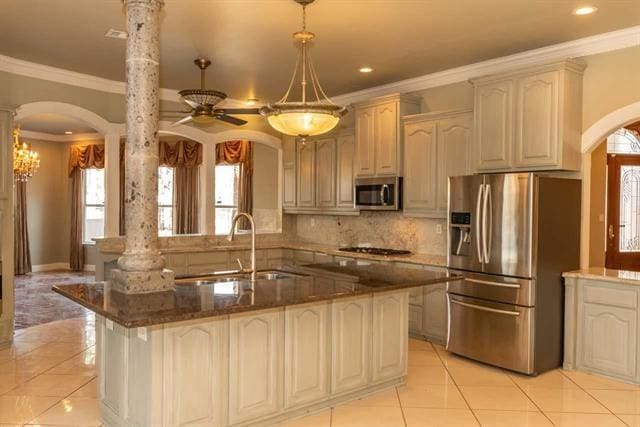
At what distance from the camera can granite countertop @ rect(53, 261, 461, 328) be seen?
8.20 feet

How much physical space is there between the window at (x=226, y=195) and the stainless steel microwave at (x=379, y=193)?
3684 mm

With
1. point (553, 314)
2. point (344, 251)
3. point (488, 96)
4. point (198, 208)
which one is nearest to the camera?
point (553, 314)

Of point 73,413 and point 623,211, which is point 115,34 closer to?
point 73,413

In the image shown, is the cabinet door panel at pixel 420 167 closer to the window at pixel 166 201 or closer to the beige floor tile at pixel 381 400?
the beige floor tile at pixel 381 400

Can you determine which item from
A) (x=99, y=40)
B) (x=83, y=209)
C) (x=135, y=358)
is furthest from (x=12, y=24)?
(x=83, y=209)

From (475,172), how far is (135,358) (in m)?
3.48

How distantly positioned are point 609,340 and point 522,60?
2621mm

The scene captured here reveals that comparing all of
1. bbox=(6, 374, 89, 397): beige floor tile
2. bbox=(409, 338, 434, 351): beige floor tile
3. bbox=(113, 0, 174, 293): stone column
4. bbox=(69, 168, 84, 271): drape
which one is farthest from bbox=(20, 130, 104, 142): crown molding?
bbox=(113, 0, 174, 293): stone column

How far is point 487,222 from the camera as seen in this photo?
4.47 m

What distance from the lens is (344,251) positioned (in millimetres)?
6211

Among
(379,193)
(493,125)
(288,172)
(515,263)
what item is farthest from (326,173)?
(515,263)

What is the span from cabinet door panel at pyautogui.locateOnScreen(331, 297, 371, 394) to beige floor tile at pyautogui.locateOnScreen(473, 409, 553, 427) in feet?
2.70

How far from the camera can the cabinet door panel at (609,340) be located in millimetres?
4059

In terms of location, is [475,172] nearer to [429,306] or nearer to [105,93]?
[429,306]
